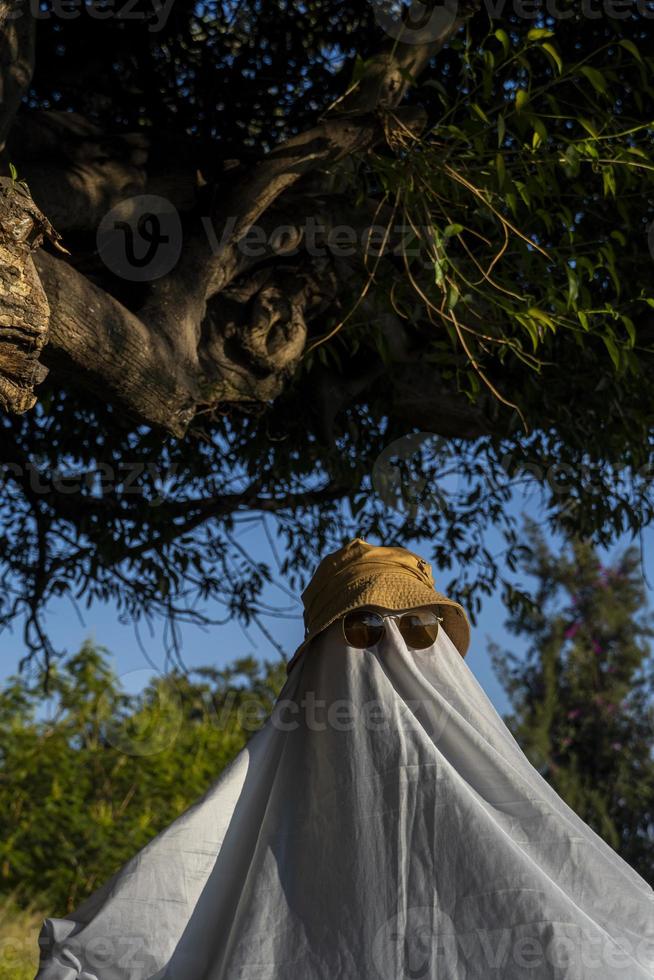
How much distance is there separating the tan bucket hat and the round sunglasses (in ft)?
0.20

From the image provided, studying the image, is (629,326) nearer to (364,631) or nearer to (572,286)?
(572,286)

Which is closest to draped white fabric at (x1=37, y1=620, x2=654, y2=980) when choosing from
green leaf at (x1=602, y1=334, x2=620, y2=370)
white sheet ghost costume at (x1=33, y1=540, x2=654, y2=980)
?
white sheet ghost costume at (x1=33, y1=540, x2=654, y2=980)

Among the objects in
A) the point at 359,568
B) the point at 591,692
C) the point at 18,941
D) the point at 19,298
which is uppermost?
the point at 591,692

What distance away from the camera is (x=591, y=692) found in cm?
1584

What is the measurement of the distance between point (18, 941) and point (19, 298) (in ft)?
15.8

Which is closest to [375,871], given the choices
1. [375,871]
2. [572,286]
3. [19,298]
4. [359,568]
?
[375,871]

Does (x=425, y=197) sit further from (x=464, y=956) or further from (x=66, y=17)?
(x=464, y=956)

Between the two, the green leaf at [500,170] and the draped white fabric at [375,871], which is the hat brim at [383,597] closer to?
the draped white fabric at [375,871]

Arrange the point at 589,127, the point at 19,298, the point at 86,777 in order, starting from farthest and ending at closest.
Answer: the point at 86,777
the point at 589,127
the point at 19,298

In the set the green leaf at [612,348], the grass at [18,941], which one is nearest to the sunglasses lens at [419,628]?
the green leaf at [612,348]

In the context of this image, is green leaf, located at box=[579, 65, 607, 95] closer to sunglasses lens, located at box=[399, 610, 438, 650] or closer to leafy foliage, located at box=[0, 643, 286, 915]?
sunglasses lens, located at box=[399, 610, 438, 650]

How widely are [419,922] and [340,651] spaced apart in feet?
2.48

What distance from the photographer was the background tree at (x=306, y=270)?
12.8 feet

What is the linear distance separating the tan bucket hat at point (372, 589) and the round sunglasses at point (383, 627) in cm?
6
